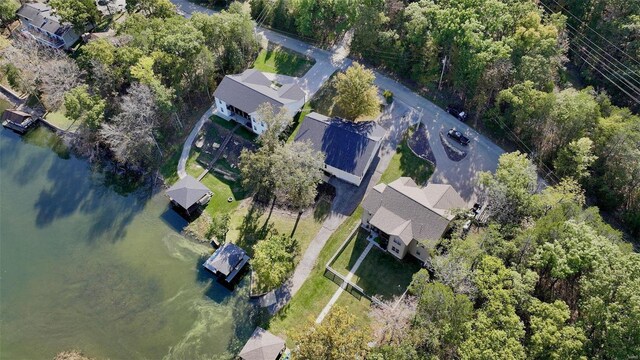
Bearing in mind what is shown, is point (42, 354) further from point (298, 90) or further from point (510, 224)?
point (510, 224)

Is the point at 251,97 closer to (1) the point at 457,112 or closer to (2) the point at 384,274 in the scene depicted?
(1) the point at 457,112

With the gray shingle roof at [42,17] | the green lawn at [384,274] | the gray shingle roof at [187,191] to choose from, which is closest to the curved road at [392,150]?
the gray shingle roof at [187,191]

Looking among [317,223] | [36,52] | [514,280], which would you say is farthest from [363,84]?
[36,52]

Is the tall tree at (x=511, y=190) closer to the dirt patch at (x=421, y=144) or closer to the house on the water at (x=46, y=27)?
the dirt patch at (x=421, y=144)

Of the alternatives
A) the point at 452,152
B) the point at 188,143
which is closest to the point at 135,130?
the point at 188,143

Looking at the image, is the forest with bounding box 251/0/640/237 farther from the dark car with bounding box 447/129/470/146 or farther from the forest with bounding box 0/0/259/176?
the forest with bounding box 0/0/259/176

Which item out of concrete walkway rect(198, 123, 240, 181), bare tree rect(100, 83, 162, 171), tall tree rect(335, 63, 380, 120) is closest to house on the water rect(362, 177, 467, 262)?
tall tree rect(335, 63, 380, 120)
